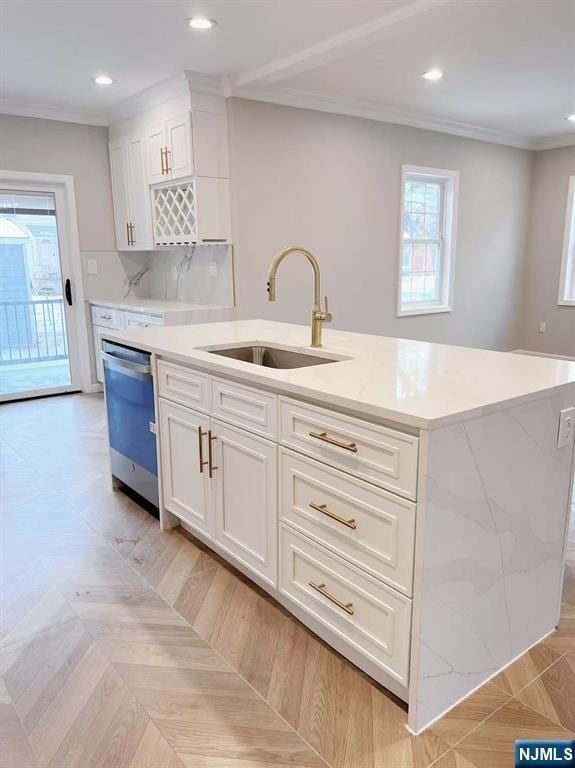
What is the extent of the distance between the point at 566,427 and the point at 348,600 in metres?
0.86

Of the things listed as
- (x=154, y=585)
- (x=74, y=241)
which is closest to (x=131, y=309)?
(x=74, y=241)

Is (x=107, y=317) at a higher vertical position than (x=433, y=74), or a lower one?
lower

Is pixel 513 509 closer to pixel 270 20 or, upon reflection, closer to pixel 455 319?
pixel 270 20

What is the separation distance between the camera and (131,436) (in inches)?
114

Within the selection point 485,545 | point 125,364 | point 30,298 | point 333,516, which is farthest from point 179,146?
point 485,545

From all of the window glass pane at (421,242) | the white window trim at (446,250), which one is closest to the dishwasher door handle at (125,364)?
the white window trim at (446,250)

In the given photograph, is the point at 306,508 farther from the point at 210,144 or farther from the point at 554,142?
the point at 554,142

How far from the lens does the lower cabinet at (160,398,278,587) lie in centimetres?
198

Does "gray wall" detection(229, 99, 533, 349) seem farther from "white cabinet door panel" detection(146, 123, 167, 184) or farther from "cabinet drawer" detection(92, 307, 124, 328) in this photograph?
"cabinet drawer" detection(92, 307, 124, 328)

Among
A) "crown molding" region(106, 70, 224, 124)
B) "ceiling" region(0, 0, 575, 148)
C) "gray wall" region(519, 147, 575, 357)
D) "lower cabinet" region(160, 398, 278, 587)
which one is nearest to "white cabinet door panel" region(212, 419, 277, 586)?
"lower cabinet" region(160, 398, 278, 587)

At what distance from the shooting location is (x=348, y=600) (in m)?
1.69

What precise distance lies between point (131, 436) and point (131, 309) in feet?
6.88

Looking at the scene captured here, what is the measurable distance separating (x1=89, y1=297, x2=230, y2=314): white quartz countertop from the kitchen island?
236 cm

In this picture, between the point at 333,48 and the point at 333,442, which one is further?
the point at 333,48
